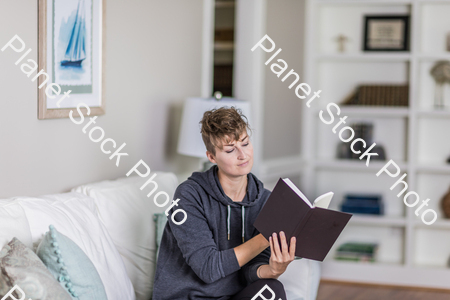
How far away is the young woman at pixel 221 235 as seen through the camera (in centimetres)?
163

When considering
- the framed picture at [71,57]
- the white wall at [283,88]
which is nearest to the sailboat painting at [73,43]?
the framed picture at [71,57]

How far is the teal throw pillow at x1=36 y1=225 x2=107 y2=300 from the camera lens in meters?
1.44

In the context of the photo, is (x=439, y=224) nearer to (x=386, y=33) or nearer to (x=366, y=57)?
(x=366, y=57)

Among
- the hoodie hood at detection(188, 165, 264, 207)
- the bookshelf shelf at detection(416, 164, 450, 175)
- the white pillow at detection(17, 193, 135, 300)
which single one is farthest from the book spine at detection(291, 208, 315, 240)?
the bookshelf shelf at detection(416, 164, 450, 175)

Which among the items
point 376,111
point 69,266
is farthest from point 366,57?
point 69,266

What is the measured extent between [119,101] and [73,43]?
444mm

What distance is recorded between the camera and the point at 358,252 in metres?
3.76

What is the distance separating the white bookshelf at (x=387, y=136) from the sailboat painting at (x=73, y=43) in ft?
6.66

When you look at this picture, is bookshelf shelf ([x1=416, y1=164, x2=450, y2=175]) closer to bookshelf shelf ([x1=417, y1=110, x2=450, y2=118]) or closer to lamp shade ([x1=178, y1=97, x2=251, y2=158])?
bookshelf shelf ([x1=417, y1=110, x2=450, y2=118])

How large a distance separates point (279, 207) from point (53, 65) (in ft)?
3.39

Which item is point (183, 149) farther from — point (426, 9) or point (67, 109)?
point (426, 9)

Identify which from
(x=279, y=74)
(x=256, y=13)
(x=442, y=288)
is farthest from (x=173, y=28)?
(x=442, y=288)

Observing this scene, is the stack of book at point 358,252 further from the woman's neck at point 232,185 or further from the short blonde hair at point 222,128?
the short blonde hair at point 222,128

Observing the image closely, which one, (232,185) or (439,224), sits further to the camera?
(439,224)
